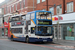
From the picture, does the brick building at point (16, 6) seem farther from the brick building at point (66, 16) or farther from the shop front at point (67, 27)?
the shop front at point (67, 27)

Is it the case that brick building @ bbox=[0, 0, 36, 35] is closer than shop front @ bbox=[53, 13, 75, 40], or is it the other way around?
shop front @ bbox=[53, 13, 75, 40]

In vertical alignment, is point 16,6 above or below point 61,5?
above

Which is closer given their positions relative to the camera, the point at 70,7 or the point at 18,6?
the point at 70,7

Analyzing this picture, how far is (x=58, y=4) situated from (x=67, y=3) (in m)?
2.53

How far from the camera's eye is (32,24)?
2203 cm

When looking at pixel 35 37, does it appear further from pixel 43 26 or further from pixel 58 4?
pixel 58 4

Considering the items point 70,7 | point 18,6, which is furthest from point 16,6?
point 70,7

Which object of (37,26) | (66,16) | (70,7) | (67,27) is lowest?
(67,27)

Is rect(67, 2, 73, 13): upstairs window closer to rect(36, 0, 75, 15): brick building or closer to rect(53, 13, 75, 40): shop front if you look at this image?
rect(36, 0, 75, 15): brick building

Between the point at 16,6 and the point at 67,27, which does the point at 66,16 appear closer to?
the point at 67,27

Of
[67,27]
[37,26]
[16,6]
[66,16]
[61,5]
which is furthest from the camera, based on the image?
[16,6]

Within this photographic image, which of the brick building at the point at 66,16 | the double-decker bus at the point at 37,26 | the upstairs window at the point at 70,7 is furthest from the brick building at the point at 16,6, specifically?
the double-decker bus at the point at 37,26

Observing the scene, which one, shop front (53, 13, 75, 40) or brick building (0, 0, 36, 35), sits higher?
brick building (0, 0, 36, 35)

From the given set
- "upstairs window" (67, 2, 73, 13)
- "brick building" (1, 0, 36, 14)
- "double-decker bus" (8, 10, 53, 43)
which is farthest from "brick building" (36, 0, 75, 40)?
"brick building" (1, 0, 36, 14)
